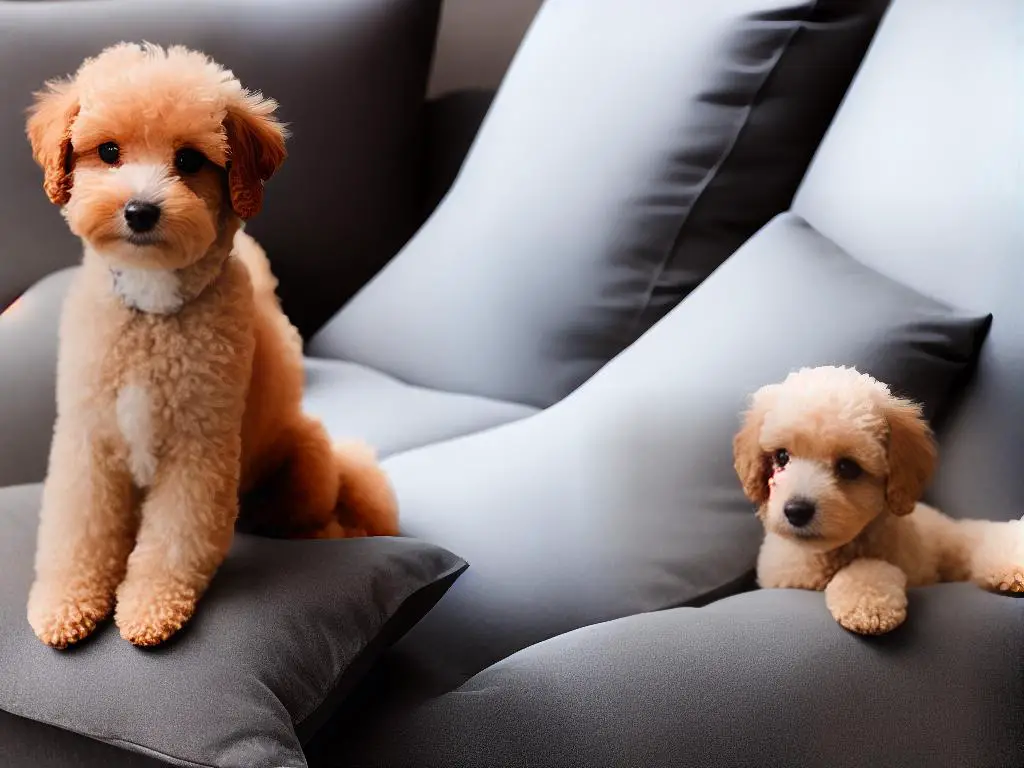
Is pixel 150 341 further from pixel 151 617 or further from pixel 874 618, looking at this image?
pixel 874 618

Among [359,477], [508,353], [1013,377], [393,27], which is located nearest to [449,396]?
[508,353]

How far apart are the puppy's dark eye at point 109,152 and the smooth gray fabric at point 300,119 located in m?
0.19

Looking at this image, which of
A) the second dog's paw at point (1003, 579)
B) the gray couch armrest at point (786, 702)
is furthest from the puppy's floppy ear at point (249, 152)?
the second dog's paw at point (1003, 579)

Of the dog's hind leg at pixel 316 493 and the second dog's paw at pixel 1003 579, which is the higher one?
the second dog's paw at pixel 1003 579

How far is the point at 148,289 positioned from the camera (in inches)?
21.1

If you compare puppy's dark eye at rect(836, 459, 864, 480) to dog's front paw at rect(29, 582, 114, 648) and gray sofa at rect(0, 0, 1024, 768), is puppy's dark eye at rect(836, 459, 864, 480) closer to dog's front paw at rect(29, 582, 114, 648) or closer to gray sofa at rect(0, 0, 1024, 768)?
gray sofa at rect(0, 0, 1024, 768)

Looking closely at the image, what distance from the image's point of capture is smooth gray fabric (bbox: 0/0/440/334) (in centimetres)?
77

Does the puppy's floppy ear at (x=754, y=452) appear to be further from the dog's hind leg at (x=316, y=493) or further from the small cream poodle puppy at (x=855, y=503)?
the dog's hind leg at (x=316, y=493)

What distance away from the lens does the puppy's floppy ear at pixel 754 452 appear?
1.77 ft

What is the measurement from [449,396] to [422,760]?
1.41ft

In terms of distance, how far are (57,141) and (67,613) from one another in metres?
0.28

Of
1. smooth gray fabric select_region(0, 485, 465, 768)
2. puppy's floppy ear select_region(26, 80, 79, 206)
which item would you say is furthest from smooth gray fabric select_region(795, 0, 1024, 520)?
puppy's floppy ear select_region(26, 80, 79, 206)

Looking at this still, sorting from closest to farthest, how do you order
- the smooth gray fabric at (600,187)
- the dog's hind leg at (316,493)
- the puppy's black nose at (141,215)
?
the puppy's black nose at (141,215) → the dog's hind leg at (316,493) → the smooth gray fabric at (600,187)

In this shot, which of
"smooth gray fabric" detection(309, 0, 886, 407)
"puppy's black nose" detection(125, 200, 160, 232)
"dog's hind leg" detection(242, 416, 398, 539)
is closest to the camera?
"puppy's black nose" detection(125, 200, 160, 232)
